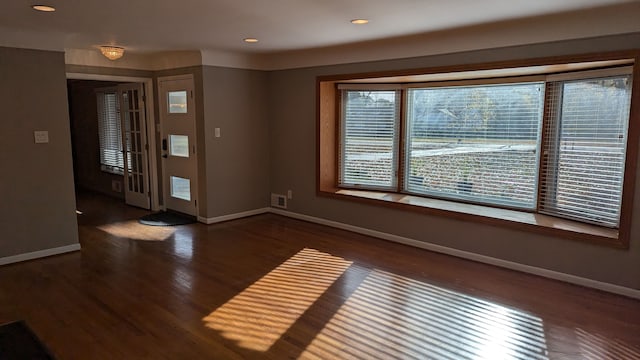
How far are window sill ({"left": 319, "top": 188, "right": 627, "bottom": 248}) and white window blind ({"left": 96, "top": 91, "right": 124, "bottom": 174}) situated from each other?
12.4 ft

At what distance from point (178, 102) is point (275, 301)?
3.61m

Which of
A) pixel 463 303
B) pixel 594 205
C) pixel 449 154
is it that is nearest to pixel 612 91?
pixel 594 205

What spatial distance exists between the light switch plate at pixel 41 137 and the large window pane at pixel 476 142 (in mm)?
3962

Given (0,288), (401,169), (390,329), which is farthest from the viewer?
(401,169)

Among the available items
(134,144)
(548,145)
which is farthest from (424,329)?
(134,144)

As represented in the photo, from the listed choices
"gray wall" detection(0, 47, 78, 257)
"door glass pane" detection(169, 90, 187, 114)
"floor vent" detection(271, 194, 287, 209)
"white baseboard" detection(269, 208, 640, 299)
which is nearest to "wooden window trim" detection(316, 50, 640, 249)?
"white baseboard" detection(269, 208, 640, 299)

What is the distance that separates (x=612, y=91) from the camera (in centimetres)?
377

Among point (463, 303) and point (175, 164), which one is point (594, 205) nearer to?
point (463, 303)

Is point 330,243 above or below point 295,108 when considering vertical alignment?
below

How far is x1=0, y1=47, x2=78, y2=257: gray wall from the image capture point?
412cm

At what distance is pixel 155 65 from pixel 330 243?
3.55 m

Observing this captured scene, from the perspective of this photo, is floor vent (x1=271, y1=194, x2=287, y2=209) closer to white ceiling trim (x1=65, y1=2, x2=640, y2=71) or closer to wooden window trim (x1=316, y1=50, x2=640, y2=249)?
wooden window trim (x1=316, y1=50, x2=640, y2=249)

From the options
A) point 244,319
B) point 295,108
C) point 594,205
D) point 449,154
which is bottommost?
point 244,319

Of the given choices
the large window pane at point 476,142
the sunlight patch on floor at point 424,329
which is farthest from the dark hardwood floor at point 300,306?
the large window pane at point 476,142
